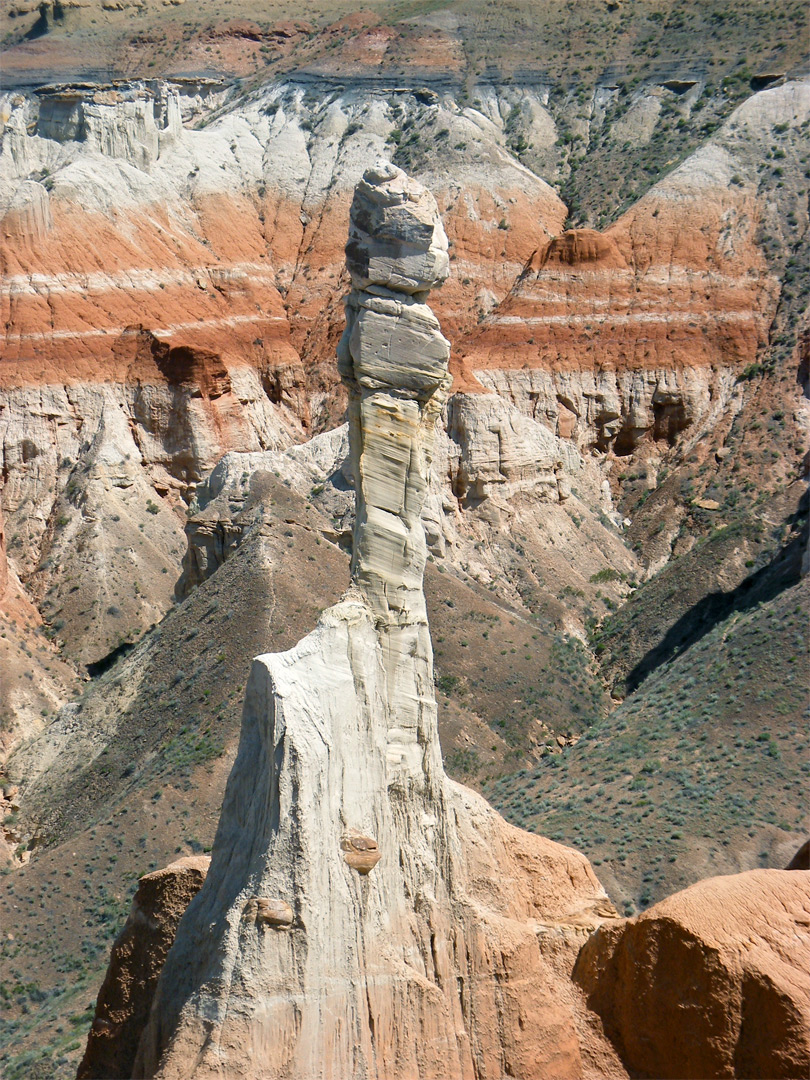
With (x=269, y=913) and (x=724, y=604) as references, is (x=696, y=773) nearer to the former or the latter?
(x=724, y=604)

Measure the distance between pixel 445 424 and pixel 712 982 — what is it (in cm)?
5352

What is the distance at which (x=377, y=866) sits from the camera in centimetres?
1798

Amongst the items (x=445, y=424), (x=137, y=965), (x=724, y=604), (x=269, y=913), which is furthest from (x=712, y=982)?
(x=445, y=424)

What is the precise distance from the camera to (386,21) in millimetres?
121625

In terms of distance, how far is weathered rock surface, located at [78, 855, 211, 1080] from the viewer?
70.1ft

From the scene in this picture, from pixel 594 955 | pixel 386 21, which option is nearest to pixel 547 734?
pixel 594 955

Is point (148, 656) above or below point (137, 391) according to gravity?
below

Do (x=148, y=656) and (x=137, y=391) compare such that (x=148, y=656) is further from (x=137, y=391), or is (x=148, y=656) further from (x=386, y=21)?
(x=386, y=21)

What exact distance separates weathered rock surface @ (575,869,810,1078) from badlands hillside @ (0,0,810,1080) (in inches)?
536

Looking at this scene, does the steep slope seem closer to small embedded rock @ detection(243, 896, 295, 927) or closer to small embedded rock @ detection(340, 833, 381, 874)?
small embedded rock @ detection(340, 833, 381, 874)

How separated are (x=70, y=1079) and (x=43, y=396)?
183ft

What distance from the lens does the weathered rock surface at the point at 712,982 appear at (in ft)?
56.7

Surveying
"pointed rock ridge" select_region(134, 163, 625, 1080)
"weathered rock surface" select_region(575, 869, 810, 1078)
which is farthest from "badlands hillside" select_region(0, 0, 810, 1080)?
"weathered rock surface" select_region(575, 869, 810, 1078)

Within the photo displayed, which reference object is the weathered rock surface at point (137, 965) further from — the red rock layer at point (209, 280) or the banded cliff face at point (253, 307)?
the red rock layer at point (209, 280)
